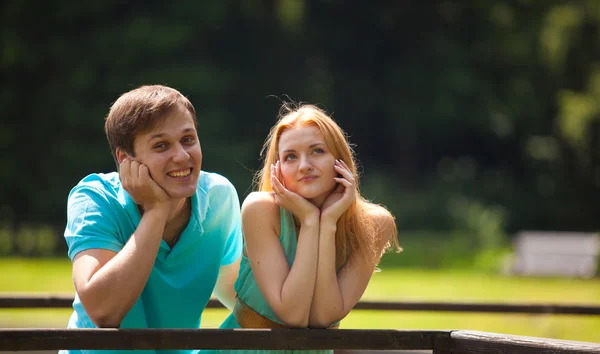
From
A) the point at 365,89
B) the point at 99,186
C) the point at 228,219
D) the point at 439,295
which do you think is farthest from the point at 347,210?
the point at 365,89

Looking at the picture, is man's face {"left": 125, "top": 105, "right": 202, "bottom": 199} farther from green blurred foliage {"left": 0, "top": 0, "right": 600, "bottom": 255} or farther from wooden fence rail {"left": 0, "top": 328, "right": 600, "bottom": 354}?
green blurred foliage {"left": 0, "top": 0, "right": 600, "bottom": 255}

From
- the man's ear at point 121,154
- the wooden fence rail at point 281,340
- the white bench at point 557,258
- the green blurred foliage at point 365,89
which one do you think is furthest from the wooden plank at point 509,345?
the green blurred foliage at point 365,89

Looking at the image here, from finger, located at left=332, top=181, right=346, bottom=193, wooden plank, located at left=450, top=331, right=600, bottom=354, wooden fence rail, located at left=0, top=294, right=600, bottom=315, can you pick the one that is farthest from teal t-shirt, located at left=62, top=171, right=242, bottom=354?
wooden plank, located at left=450, top=331, right=600, bottom=354

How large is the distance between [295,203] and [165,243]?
2.22 ft

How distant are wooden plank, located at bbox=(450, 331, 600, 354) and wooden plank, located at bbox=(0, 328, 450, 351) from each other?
9 centimetres

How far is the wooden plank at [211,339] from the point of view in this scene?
9.50 ft

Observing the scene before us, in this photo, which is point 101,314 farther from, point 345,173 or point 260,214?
point 345,173

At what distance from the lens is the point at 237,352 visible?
3.64 metres

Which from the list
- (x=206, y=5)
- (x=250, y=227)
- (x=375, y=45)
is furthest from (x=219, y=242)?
(x=375, y=45)

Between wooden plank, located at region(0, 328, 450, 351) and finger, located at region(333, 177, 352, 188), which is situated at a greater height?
finger, located at region(333, 177, 352, 188)

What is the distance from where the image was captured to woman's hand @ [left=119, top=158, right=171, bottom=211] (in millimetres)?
3514

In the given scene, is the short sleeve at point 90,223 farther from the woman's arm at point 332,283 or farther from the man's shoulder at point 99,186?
the woman's arm at point 332,283

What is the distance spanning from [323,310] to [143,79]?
30.2 m

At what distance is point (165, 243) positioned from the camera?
12.4 feet
